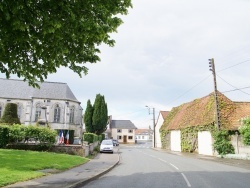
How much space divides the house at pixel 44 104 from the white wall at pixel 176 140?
85.5 ft

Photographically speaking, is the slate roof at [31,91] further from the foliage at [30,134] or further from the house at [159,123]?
the foliage at [30,134]

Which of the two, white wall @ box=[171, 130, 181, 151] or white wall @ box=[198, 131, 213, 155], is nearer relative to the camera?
white wall @ box=[198, 131, 213, 155]

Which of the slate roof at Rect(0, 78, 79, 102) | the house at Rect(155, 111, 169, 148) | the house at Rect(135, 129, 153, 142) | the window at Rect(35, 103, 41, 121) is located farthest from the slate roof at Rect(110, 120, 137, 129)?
the house at Rect(135, 129, 153, 142)

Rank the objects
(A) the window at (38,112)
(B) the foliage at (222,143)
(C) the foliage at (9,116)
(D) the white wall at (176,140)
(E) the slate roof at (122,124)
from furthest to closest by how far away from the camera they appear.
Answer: (E) the slate roof at (122,124) → (A) the window at (38,112) → (D) the white wall at (176,140) → (C) the foliage at (9,116) → (B) the foliage at (222,143)

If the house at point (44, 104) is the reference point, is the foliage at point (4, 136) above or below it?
below

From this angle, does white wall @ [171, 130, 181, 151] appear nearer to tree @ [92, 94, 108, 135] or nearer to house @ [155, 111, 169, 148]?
house @ [155, 111, 169, 148]

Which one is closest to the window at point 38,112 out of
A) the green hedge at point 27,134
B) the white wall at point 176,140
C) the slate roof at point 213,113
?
the white wall at point 176,140

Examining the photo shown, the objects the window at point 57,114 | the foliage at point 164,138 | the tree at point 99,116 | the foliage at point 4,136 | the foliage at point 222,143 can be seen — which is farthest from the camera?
the tree at point 99,116

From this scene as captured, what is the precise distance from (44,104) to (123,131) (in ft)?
147

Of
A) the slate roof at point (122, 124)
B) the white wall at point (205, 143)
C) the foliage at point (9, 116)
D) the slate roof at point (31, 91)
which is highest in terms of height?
the slate roof at point (31, 91)

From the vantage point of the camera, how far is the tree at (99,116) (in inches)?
2525

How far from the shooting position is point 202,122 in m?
33.8

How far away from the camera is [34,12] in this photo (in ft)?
24.8

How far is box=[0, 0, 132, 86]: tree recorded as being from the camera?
7.32 m
